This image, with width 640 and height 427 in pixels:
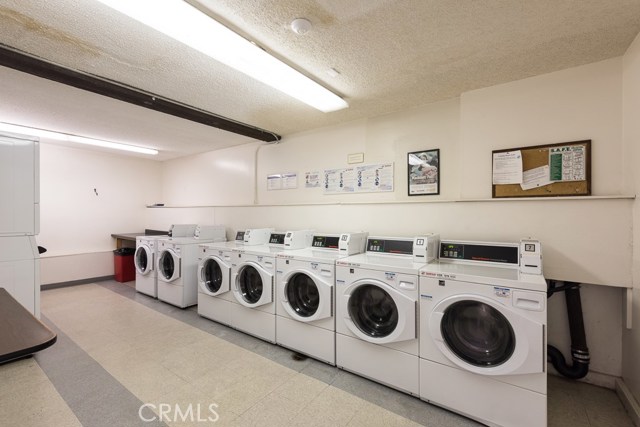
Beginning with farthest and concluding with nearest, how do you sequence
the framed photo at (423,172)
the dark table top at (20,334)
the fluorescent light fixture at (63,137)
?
the fluorescent light fixture at (63,137) < the framed photo at (423,172) < the dark table top at (20,334)

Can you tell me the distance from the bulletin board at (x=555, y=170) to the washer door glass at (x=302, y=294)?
1.96m

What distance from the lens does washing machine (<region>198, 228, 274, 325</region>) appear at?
11.0 ft

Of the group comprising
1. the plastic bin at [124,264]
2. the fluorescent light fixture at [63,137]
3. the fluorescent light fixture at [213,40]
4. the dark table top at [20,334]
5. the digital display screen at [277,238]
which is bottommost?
the plastic bin at [124,264]

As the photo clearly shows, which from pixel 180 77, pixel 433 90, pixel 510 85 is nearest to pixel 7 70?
pixel 180 77

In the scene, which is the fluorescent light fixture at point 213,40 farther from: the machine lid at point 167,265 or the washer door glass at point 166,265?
the washer door glass at point 166,265

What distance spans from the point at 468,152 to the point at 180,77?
2691mm

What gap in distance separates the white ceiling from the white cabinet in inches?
21.2

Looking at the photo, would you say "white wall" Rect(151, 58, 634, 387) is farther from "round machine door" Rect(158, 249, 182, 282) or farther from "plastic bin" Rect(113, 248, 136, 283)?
"plastic bin" Rect(113, 248, 136, 283)

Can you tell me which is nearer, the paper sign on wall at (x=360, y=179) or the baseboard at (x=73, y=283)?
the paper sign on wall at (x=360, y=179)

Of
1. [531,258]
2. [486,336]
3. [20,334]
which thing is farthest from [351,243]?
[20,334]

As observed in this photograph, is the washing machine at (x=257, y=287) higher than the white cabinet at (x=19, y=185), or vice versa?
the white cabinet at (x=19, y=185)

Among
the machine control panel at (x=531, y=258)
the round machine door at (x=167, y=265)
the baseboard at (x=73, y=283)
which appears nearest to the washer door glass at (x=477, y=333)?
the machine control panel at (x=531, y=258)

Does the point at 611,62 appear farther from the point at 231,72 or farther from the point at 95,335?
the point at 95,335

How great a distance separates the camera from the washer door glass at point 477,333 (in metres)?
1.80
